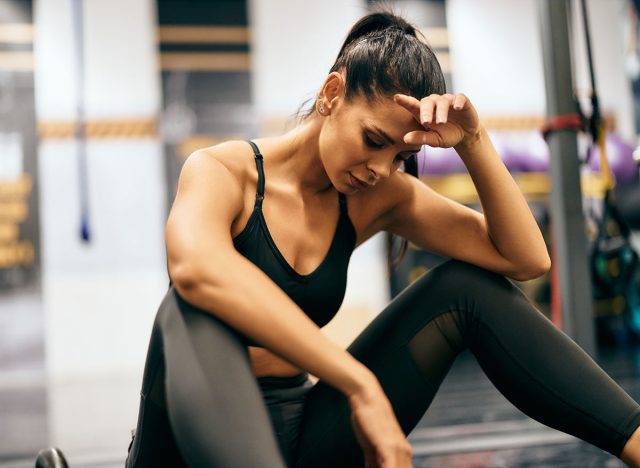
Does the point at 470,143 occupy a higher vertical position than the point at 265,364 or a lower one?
higher

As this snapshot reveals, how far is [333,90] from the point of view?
1079 millimetres

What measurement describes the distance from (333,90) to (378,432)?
557mm

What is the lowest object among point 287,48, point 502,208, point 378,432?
point 378,432

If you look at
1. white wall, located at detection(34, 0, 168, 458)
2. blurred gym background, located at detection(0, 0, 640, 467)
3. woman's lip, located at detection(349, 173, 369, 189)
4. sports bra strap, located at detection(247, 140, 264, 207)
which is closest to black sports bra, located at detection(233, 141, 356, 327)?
sports bra strap, located at detection(247, 140, 264, 207)

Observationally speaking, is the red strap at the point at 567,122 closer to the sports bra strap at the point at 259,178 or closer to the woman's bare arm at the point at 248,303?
the sports bra strap at the point at 259,178

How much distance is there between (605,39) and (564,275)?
14.5 ft

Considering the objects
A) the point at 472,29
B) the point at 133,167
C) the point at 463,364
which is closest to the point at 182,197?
the point at 463,364

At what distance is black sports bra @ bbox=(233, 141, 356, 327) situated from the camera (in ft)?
3.45

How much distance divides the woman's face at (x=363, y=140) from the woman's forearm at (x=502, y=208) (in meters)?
0.14

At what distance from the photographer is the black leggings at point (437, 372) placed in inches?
39.1

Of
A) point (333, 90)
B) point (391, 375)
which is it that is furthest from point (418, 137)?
point (391, 375)

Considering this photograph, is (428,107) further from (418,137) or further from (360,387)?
(360,387)

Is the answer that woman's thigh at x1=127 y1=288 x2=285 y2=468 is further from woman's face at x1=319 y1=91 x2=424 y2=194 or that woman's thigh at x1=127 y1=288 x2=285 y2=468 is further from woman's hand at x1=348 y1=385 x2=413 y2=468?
woman's face at x1=319 y1=91 x2=424 y2=194

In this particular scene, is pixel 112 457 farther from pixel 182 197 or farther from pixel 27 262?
pixel 27 262
